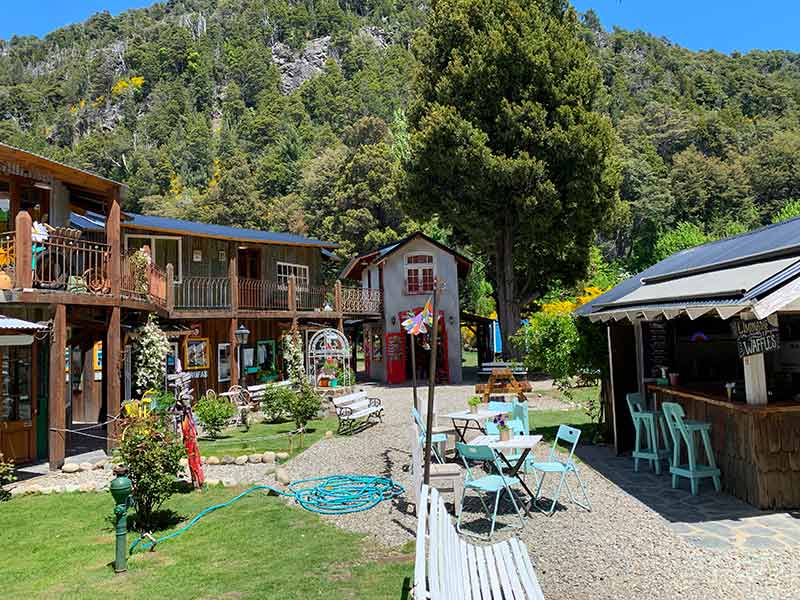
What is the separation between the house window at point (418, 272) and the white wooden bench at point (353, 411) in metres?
11.8

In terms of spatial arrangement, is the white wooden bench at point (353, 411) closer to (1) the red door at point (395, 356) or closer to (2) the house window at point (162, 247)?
(2) the house window at point (162, 247)

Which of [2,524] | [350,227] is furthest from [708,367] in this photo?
[350,227]

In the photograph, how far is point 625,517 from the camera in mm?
6758

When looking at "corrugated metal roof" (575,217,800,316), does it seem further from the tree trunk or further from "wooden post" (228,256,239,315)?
the tree trunk

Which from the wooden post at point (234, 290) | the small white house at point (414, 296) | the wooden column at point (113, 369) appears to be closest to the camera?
the wooden column at point (113, 369)

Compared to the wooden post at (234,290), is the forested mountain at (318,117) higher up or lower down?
higher up

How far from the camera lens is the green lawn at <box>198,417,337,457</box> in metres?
11.9

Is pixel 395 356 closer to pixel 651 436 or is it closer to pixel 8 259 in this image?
pixel 8 259

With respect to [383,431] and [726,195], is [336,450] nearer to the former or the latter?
[383,431]

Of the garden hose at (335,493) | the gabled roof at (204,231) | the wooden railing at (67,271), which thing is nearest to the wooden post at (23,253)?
the wooden railing at (67,271)

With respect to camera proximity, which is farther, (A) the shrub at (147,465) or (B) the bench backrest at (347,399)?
(B) the bench backrest at (347,399)

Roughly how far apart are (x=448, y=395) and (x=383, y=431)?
24.4 feet

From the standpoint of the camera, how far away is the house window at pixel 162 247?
19.4 meters

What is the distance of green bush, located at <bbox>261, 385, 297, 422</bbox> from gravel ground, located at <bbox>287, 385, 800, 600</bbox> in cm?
664
